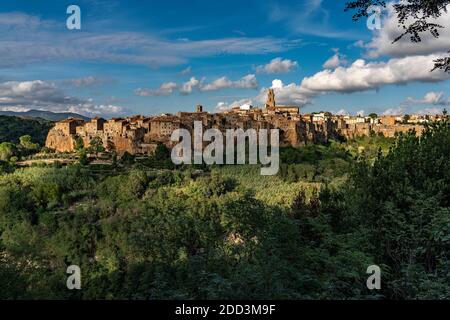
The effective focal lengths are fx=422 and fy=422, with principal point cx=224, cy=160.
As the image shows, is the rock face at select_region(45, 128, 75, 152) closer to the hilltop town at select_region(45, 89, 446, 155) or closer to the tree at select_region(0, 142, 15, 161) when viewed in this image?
the hilltop town at select_region(45, 89, 446, 155)

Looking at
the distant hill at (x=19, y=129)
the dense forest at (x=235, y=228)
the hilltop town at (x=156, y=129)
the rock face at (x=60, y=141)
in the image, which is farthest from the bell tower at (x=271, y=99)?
the distant hill at (x=19, y=129)

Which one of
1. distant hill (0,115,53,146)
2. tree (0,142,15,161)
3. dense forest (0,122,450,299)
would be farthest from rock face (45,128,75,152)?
distant hill (0,115,53,146)

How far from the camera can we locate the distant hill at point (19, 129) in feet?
243

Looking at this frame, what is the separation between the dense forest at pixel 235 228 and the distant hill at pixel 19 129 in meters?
34.5

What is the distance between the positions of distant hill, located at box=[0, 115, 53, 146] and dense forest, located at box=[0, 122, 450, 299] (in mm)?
34504

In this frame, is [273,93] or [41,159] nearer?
[41,159]

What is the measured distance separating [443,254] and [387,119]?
243ft

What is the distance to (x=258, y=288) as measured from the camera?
19.6 feet

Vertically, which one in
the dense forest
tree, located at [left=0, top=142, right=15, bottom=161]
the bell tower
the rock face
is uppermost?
the bell tower

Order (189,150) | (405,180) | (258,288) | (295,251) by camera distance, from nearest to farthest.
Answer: (258,288) < (295,251) < (405,180) < (189,150)

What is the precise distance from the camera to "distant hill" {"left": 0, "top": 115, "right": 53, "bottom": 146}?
74.2 metres
